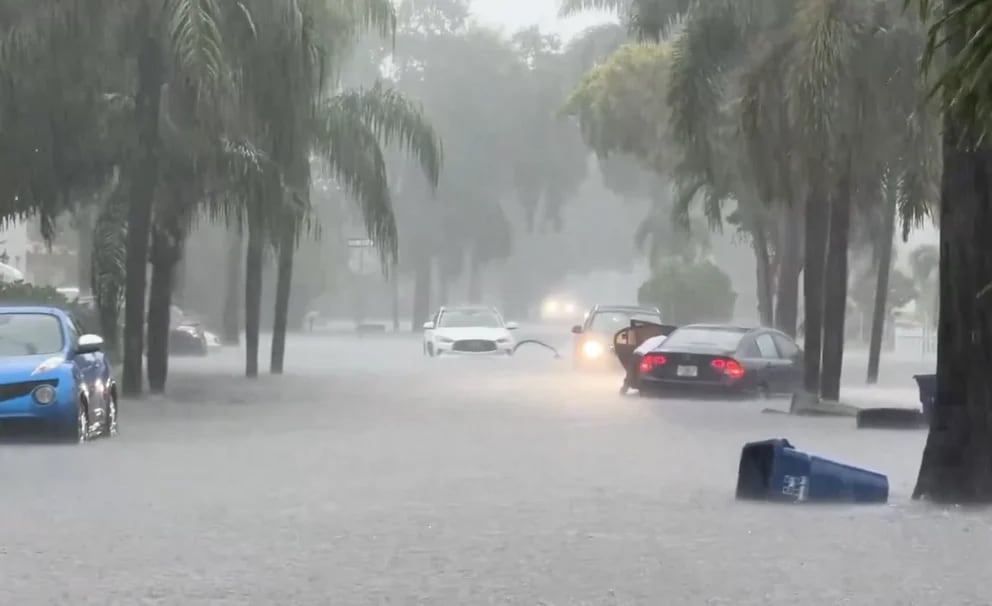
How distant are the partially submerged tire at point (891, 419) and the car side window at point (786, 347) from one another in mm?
7333

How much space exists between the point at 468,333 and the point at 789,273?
12424 millimetres

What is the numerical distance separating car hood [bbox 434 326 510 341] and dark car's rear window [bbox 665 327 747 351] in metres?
19.2

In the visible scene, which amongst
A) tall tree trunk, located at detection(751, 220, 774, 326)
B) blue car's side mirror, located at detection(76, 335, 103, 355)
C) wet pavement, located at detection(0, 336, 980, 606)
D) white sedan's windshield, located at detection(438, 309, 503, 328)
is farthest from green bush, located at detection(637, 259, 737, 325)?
blue car's side mirror, located at detection(76, 335, 103, 355)

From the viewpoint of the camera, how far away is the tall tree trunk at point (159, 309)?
3120 centimetres

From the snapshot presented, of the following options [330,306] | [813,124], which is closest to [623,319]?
[813,124]

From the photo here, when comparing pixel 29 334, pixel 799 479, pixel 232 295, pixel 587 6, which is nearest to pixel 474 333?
pixel 587 6

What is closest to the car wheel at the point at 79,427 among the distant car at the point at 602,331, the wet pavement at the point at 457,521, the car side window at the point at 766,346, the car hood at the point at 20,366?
the wet pavement at the point at 457,521

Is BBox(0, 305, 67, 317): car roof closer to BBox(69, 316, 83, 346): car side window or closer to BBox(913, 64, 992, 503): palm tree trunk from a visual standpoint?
BBox(69, 316, 83, 346): car side window

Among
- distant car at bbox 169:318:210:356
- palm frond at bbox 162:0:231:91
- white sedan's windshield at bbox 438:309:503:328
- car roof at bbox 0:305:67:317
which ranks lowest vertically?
A: distant car at bbox 169:318:210:356

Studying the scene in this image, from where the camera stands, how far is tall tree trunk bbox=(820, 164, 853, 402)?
1114 inches

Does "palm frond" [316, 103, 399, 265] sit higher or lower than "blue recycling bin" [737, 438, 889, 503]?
higher

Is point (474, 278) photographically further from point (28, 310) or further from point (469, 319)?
point (28, 310)

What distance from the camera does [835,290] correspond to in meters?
29.0

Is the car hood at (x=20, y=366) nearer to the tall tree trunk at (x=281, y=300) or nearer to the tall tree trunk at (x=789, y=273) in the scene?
the tall tree trunk at (x=281, y=300)
